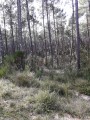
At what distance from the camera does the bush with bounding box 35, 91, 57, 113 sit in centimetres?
636

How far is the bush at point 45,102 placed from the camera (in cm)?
636

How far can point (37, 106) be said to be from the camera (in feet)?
21.1

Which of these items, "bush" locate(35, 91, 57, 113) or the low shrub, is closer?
"bush" locate(35, 91, 57, 113)

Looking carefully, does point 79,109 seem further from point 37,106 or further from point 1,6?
point 1,6

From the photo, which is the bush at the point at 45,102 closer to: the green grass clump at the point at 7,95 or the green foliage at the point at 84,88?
the green grass clump at the point at 7,95

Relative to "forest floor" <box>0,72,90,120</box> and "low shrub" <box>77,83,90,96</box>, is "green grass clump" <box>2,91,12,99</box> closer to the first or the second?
"forest floor" <box>0,72,90,120</box>

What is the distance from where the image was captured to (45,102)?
6.55 m

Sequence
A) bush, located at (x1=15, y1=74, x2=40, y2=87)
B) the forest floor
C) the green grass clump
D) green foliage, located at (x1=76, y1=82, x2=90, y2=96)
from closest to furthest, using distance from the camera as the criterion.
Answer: the forest floor, the green grass clump, bush, located at (x1=15, y1=74, x2=40, y2=87), green foliage, located at (x1=76, y1=82, x2=90, y2=96)

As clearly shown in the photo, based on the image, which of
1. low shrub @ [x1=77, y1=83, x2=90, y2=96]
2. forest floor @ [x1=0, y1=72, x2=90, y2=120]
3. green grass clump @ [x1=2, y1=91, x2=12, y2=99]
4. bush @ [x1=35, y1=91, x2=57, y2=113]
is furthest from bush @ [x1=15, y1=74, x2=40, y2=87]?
bush @ [x1=35, y1=91, x2=57, y2=113]

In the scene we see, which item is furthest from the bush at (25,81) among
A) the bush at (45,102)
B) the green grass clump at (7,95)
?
the bush at (45,102)

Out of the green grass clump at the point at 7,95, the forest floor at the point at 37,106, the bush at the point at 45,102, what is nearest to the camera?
the forest floor at the point at 37,106

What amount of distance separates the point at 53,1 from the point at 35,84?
21.7 meters

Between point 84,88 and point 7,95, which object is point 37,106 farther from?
point 84,88

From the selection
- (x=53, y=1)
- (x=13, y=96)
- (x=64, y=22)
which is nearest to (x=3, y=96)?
(x=13, y=96)
